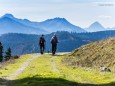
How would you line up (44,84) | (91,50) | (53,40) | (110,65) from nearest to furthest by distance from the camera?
(44,84), (110,65), (91,50), (53,40)

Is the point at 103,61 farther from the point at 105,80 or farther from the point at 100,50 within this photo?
the point at 105,80

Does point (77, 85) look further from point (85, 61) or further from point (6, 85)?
point (85, 61)

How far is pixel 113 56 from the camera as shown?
4603 centimetres

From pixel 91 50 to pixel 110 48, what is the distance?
5.86m

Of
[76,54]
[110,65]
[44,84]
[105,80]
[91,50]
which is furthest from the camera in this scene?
[76,54]

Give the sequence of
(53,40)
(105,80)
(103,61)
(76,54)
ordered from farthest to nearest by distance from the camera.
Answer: (53,40)
(76,54)
(103,61)
(105,80)

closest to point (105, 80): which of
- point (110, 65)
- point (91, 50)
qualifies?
point (110, 65)

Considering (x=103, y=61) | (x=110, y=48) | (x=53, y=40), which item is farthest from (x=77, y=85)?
(x=53, y=40)

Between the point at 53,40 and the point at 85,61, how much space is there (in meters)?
18.6

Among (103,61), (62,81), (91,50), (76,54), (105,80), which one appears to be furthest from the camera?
(76,54)

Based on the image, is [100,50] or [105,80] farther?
[100,50]

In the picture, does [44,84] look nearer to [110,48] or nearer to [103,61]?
[103,61]

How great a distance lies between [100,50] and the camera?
51594 millimetres

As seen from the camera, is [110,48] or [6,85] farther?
[110,48]
